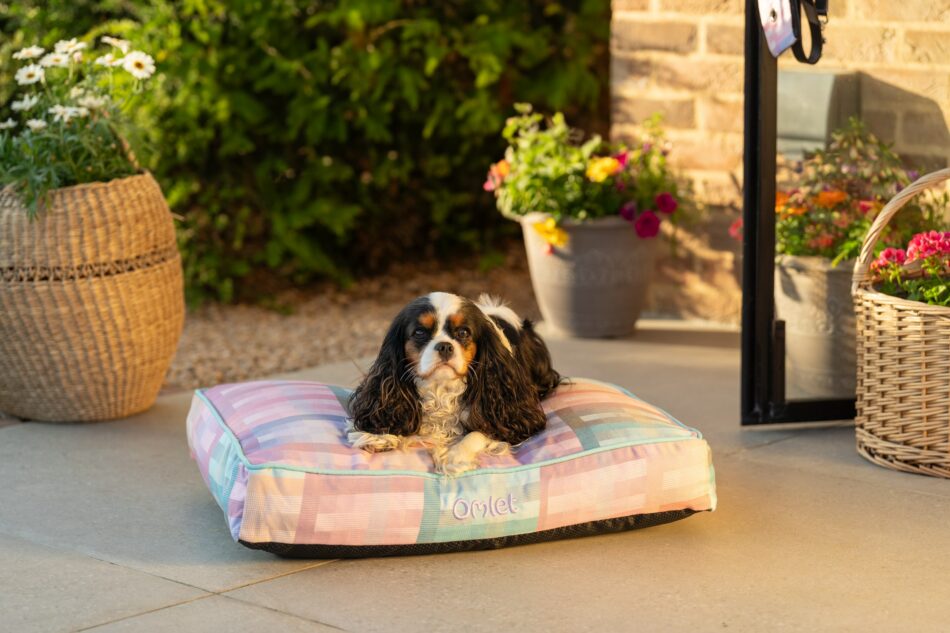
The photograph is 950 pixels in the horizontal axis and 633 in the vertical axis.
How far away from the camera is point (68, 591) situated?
3059 millimetres

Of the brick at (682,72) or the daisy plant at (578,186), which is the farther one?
the brick at (682,72)

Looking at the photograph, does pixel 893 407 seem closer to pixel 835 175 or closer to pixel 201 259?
pixel 835 175

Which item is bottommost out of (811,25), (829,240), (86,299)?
(86,299)

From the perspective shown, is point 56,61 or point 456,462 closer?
point 456,462

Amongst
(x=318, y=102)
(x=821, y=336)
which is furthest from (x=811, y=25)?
(x=318, y=102)

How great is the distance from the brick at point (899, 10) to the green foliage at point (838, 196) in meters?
0.36

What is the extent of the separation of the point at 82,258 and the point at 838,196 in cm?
257

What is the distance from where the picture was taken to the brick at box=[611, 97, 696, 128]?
593cm

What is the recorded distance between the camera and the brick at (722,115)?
5.80 meters

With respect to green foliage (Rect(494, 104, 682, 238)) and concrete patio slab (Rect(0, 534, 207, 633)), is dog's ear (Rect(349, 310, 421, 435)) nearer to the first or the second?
concrete patio slab (Rect(0, 534, 207, 633))

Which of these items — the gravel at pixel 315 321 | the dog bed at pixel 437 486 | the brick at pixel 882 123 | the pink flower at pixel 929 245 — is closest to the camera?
the dog bed at pixel 437 486

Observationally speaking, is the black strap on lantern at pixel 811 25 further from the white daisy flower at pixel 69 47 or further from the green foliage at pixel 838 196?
the white daisy flower at pixel 69 47

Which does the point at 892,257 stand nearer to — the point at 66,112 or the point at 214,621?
the point at 214,621

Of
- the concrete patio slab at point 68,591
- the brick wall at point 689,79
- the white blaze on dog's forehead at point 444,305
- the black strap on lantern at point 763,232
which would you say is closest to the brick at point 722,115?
the brick wall at point 689,79
